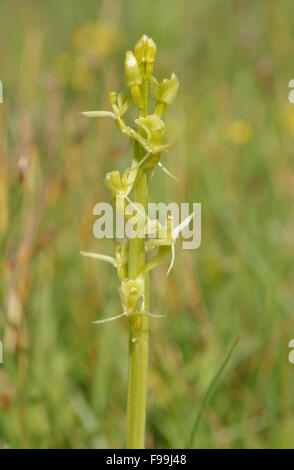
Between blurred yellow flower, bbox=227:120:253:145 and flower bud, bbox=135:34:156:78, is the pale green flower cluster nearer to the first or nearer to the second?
flower bud, bbox=135:34:156:78

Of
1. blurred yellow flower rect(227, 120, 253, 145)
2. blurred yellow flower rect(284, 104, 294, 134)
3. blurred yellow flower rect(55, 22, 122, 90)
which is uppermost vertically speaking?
blurred yellow flower rect(55, 22, 122, 90)

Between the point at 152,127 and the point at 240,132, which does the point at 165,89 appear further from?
the point at 240,132

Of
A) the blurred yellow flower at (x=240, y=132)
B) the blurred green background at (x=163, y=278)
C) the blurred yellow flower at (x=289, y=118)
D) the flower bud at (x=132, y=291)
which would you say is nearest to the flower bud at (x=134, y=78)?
the flower bud at (x=132, y=291)

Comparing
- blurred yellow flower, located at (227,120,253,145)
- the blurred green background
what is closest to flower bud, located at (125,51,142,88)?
the blurred green background

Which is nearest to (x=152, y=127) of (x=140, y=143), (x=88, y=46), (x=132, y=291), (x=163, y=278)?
(x=140, y=143)

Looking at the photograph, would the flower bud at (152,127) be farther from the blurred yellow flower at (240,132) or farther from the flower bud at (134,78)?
the blurred yellow flower at (240,132)

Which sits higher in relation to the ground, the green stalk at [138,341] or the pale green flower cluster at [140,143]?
the pale green flower cluster at [140,143]

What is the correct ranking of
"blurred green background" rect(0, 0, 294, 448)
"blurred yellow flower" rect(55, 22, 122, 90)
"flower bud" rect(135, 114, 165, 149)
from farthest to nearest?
"blurred yellow flower" rect(55, 22, 122, 90), "blurred green background" rect(0, 0, 294, 448), "flower bud" rect(135, 114, 165, 149)
